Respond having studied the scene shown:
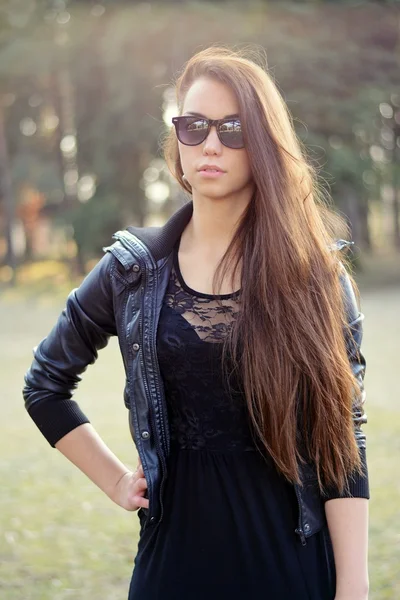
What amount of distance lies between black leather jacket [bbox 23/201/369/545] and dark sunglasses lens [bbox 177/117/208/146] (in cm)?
21

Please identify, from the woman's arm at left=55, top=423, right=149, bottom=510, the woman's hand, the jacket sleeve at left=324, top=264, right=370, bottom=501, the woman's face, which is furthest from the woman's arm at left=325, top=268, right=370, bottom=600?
the woman's arm at left=55, top=423, right=149, bottom=510

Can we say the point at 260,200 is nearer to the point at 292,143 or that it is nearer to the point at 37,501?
the point at 292,143

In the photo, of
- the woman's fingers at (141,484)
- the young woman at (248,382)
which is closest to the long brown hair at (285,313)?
the young woman at (248,382)

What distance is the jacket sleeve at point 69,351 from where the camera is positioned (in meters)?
2.06

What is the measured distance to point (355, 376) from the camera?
1.91 metres

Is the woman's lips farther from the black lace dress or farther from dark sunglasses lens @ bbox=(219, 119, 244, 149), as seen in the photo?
the black lace dress

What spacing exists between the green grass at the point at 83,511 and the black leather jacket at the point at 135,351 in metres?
2.66

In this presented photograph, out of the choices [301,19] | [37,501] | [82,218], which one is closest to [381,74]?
[301,19]

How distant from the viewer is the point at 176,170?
88.4 inches

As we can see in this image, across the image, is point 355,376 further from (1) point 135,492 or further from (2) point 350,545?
(1) point 135,492

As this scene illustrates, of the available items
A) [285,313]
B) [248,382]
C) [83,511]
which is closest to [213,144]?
[285,313]

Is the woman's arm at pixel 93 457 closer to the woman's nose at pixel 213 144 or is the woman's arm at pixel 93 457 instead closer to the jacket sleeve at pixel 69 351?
the jacket sleeve at pixel 69 351

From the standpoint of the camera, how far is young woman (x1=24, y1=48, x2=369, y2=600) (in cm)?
186

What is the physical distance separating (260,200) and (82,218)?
23.9 metres
